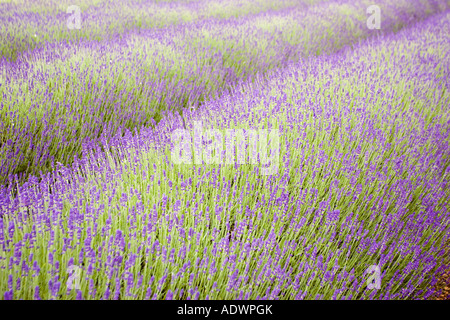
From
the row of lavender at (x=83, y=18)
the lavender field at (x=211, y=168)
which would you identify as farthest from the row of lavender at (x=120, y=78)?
the row of lavender at (x=83, y=18)

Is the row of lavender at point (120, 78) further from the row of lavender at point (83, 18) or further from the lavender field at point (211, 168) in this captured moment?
the row of lavender at point (83, 18)

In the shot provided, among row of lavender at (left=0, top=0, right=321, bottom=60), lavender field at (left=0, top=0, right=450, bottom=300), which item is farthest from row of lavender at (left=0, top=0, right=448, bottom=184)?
row of lavender at (left=0, top=0, right=321, bottom=60)

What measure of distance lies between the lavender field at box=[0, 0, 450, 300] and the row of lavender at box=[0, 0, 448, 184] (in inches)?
0.9

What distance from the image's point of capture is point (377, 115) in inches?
83.8

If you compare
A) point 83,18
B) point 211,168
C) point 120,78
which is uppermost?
point 83,18

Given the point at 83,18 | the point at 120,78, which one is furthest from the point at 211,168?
the point at 83,18

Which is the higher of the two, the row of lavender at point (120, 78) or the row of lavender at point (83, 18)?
the row of lavender at point (83, 18)

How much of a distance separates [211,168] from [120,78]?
6.02 ft

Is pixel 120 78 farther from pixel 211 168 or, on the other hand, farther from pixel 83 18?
pixel 83 18

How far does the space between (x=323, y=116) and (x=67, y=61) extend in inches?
97.0

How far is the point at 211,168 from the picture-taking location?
154 centimetres

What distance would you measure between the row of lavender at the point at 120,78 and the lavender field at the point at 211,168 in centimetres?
2

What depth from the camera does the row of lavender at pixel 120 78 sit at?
6.57 feet
